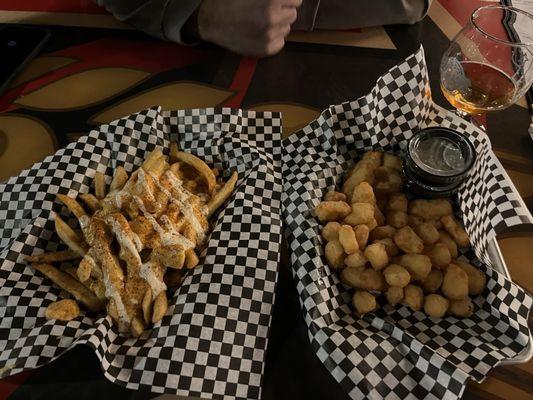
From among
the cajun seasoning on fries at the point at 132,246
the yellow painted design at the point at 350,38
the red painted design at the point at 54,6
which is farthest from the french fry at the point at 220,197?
the red painted design at the point at 54,6

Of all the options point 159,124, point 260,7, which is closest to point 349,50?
point 260,7

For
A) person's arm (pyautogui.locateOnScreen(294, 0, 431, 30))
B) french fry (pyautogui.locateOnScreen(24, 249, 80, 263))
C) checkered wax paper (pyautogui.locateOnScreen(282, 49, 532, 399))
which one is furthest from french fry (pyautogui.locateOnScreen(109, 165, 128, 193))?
person's arm (pyautogui.locateOnScreen(294, 0, 431, 30))

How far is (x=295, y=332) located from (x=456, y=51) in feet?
3.47

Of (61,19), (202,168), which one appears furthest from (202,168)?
(61,19)

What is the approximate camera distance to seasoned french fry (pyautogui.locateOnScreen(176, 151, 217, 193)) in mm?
1364

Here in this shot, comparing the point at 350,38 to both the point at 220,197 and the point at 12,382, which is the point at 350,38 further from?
the point at 12,382

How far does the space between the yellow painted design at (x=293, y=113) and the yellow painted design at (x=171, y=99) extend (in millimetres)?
172

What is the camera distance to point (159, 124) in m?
1.50

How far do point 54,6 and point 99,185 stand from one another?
1.23 m

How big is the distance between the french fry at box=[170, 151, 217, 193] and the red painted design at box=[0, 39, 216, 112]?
2.12 ft

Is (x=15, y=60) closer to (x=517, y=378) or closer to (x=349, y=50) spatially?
(x=349, y=50)

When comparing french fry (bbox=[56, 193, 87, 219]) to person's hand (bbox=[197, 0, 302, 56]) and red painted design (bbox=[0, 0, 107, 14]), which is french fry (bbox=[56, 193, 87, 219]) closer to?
person's hand (bbox=[197, 0, 302, 56])

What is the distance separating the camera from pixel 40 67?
Answer: 1882 millimetres

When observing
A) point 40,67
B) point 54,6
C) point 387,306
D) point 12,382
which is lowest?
point 387,306
